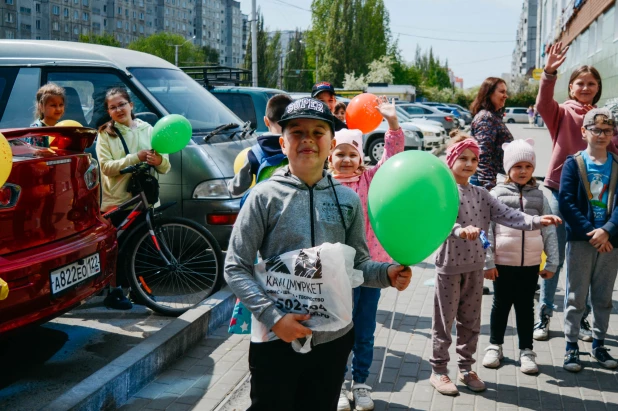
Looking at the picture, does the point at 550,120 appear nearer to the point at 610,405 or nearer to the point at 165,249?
the point at 610,405

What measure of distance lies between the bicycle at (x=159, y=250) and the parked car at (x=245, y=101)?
5.99m

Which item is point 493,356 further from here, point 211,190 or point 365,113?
point 211,190

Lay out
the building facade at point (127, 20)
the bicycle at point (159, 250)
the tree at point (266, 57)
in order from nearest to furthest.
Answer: the bicycle at point (159, 250)
the tree at point (266, 57)
the building facade at point (127, 20)

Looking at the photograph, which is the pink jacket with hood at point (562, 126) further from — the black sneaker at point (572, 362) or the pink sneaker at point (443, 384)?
the pink sneaker at point (443, 384)

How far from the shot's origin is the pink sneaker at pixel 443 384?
4483mm

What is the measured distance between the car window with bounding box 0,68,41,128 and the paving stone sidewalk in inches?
112

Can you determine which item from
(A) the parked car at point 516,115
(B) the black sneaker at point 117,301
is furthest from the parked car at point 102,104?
(A) the parked car at point 516,115

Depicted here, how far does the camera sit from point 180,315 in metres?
5.62

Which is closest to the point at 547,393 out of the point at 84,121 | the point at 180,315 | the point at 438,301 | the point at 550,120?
the point at 438,301

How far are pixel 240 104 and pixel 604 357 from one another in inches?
328

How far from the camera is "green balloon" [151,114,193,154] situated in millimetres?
5582

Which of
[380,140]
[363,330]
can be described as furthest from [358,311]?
[380,140]

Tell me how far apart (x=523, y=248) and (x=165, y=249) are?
295 centimetres

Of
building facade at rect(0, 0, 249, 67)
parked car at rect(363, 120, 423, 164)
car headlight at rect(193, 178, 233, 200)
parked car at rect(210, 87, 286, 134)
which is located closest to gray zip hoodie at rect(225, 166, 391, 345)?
car headlight at rect(193, 178, 233, 200)
